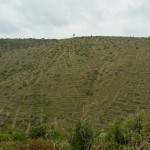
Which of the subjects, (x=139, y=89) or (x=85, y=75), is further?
(x=85, y=75)

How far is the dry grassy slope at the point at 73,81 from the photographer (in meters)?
60.1

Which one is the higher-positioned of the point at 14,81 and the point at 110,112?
the point at 14,81

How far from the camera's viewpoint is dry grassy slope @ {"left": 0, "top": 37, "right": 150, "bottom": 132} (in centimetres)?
6006

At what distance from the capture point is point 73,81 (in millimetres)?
68312

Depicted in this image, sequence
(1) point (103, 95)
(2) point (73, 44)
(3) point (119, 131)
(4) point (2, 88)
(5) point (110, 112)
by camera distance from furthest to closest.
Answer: (2) point (73, 44)
(4) point (2, 88)
(1) point (103, 95)
(5) point (110, 112)
(3) point (119, 131)

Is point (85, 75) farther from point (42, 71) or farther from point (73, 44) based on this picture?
point (73, 44)

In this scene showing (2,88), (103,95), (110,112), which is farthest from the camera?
(2,88)

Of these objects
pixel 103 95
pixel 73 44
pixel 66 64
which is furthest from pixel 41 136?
pixel 73 44

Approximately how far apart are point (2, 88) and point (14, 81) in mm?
3033

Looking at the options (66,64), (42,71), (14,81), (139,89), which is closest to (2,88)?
(14,81)

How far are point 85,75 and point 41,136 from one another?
26.8 m

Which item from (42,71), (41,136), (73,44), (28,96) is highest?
(73,44)

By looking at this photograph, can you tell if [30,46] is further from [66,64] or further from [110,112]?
[110,112]

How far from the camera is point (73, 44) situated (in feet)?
288
